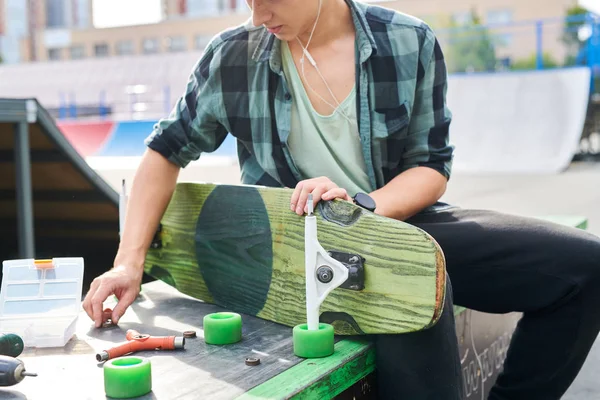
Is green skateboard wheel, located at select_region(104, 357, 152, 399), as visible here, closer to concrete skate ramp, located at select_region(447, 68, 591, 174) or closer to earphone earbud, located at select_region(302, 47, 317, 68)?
earphone earbud, located at select_region(302, 47, 317, 68)

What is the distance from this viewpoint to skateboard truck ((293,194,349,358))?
130cm

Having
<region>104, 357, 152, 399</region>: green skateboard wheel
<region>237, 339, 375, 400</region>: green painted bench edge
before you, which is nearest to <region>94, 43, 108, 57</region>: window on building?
<region>237, 339, 375, 400</region>: green painted bench edge

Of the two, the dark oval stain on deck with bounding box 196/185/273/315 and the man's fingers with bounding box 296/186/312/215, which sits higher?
the man's fingers with bounding box 296/186/312/215

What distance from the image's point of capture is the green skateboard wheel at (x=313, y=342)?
4.41 feet

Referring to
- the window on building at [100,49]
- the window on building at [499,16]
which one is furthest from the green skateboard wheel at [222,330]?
the window on building at [100,49]

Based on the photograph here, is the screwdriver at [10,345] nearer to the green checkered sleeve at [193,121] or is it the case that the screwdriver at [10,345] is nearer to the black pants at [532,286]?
the green checkered sleeve at [193,121]

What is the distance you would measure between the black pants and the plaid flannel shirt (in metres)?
0.26

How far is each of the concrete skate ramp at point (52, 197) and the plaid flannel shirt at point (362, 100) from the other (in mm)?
1215

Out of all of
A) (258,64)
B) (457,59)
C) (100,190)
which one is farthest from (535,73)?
(258,64)

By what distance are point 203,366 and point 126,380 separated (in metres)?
0.21

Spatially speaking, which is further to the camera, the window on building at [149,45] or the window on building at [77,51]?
the window on building at [77,51]

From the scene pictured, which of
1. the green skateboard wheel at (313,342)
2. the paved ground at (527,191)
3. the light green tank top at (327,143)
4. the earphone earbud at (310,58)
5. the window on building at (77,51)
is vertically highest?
the window on building at (77,51)

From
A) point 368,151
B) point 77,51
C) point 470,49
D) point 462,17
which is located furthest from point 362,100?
point 77,51

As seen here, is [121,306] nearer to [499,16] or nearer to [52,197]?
[52,197]
